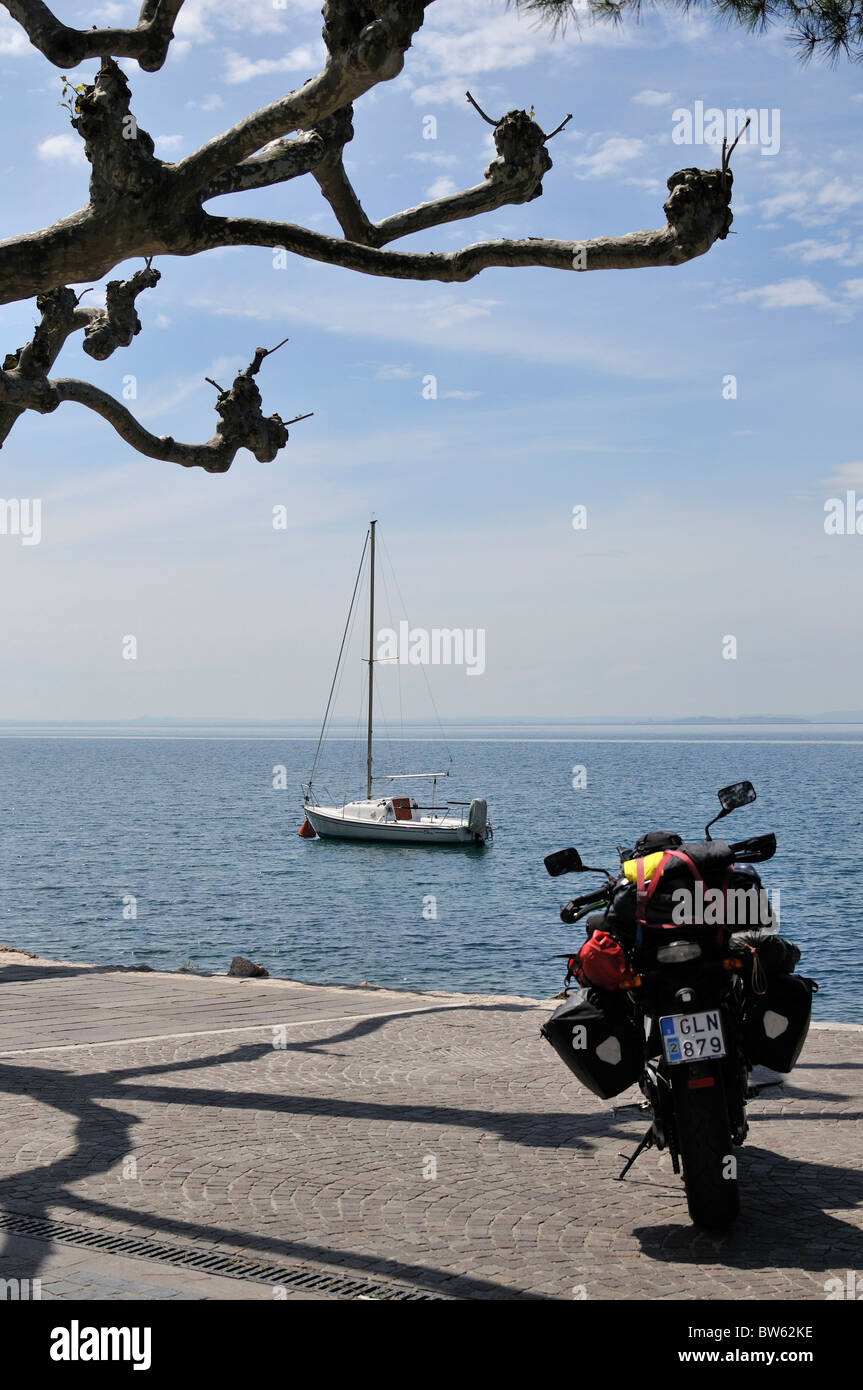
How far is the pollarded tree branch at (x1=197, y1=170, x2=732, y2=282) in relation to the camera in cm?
735

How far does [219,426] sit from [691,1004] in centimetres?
801

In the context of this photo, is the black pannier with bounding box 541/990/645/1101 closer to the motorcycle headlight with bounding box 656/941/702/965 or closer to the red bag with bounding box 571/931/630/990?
the red bag with bounding box 571/931/630/990

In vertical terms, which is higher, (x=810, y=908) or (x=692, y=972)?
(x=692, y=972)

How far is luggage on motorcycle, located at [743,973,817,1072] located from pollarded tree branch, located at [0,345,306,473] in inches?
303

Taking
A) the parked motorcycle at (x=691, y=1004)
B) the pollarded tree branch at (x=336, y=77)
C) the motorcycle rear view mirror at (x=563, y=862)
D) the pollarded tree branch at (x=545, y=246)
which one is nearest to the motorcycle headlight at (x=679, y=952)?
the parked motorcycle at (x=691, y=1004)

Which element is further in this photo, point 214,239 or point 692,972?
point 214,239

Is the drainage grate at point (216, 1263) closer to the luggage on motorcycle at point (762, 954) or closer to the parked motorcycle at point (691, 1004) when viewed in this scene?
the parked motorcycle at point (691, 1004)

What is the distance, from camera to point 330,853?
5769cm

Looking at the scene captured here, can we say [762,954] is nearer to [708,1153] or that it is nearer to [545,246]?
[708,1153]

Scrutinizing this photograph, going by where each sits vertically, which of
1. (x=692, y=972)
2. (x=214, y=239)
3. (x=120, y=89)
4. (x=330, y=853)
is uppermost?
(x=120, y=89)

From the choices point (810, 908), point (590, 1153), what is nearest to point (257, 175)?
point (590, 1153)

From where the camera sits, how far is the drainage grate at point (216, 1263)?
179 inches

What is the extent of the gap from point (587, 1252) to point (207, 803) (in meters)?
87.1
